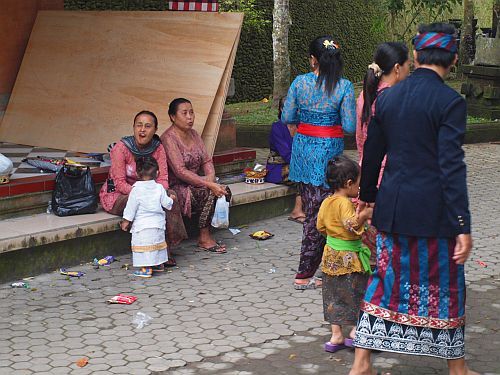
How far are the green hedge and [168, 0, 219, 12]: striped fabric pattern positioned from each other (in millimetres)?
5488

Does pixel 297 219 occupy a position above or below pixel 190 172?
below

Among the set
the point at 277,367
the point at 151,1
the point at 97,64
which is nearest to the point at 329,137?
the point at 277,367

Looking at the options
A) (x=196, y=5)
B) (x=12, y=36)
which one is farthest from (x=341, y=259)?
(x=12, y=36)

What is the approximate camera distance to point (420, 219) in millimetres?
4512

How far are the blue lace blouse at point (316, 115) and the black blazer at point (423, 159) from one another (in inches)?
86.3

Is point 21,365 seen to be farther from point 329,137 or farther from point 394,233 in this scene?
point 329,137

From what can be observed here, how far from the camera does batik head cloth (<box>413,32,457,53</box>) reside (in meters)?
4.52

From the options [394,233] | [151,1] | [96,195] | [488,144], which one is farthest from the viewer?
[151,1]

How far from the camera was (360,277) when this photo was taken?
544 cm

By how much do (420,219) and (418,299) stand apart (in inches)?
16.2

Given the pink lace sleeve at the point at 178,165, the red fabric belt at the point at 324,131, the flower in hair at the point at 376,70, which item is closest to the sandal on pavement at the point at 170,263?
the pink lace sleeve at the point at 178,165

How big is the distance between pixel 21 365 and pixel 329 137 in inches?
115

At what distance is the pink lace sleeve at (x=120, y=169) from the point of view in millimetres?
7262

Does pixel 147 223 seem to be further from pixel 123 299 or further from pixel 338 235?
pixel 338 235
